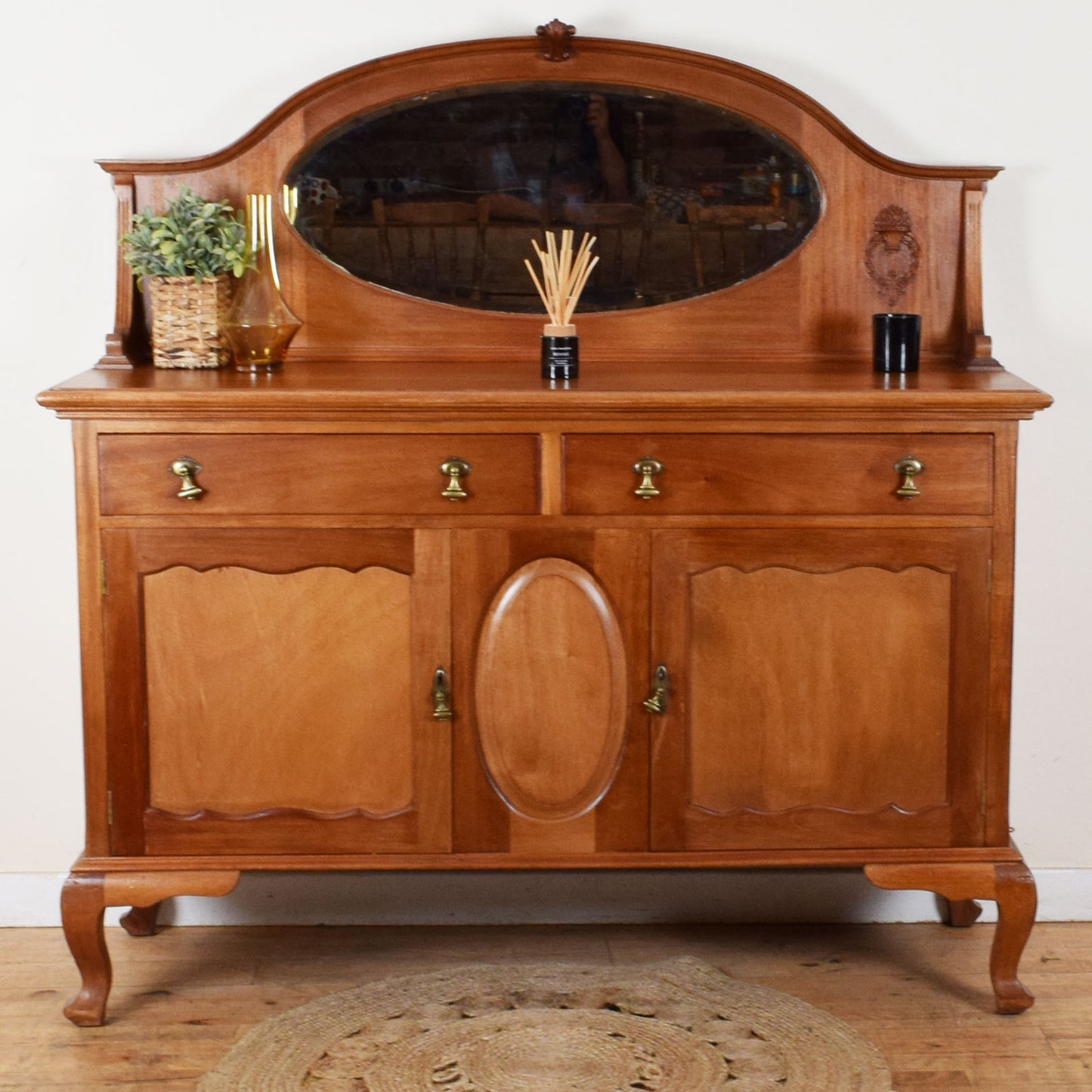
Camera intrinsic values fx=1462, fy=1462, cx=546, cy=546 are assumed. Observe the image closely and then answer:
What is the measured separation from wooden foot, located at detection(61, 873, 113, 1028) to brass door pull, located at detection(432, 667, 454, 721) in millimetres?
589

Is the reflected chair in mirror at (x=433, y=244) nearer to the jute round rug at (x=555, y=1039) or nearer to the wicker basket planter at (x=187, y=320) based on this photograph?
the wicker basket planter at (x=187, y=320)

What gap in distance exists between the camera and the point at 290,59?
255cm

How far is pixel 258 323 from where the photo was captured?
7.87 ft

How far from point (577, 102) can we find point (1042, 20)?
2.74 ft

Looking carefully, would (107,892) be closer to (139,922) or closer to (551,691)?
(139,922)

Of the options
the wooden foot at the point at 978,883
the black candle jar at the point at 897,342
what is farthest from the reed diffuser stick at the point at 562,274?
the wooden foot at the point at 978,883

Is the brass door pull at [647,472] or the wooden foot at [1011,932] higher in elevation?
the brass door pull at [647,472]

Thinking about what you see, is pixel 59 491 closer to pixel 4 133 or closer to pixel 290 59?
pixel 4 133

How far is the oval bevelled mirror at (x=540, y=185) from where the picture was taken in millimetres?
2518

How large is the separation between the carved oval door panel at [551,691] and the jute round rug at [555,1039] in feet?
1.15

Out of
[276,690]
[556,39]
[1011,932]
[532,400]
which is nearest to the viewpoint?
[532,400]

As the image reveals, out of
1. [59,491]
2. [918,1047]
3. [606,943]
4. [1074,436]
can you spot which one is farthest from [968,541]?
[59,491]

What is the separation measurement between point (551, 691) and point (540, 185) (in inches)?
35.2

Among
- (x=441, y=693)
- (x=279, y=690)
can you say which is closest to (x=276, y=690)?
(x=279, y=690)
